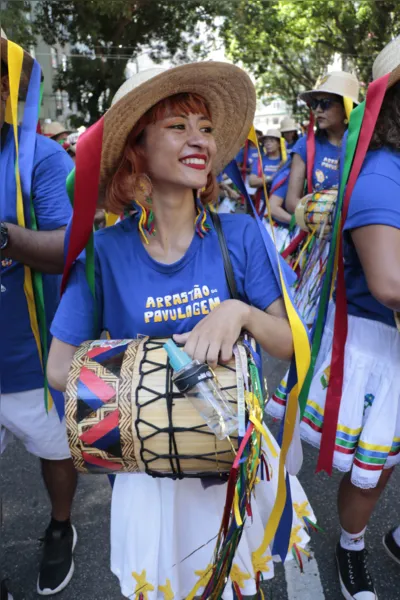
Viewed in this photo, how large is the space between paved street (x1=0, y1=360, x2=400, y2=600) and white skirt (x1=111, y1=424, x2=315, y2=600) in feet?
2.23

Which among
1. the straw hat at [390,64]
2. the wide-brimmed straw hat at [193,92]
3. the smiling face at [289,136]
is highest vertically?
the straw hat at [390,64]

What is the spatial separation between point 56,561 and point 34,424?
0.60 metres

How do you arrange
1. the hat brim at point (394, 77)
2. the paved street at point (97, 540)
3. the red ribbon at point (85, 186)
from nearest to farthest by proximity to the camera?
1. the red ribbon at point (85, 186)
2. the hat brim at point (394, 77)
3. the paved street at point (97, 540)

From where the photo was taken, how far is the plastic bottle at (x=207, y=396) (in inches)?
49.3

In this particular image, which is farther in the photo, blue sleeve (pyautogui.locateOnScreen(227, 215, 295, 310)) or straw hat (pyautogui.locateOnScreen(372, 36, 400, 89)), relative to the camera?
straw hat (pyautogui.locateOnScreen(372, 36, 400, 89))

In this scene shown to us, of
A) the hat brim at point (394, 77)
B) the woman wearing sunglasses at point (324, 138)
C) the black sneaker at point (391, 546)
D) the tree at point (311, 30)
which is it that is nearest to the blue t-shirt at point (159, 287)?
the hat brim at point (394, 77)

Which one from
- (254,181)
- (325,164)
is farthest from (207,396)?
(254,181)

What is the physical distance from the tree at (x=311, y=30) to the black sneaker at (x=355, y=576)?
16099 millimetres

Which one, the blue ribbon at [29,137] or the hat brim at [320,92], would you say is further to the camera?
the hat brim at [320,92]

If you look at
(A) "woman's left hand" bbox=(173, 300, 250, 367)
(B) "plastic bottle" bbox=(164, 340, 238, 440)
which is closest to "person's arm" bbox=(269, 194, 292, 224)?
(A) "woman's left hand" bbox=(173, 300, 250, 367)

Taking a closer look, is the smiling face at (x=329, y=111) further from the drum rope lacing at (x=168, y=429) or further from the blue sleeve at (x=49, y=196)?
the drum rope lacing at (x=168, y=429)

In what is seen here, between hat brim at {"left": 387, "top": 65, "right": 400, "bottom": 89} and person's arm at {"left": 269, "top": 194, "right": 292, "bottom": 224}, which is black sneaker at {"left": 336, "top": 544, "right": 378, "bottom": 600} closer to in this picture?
hat brim at {"left": 387, "top": 65, "right": 400, "bottom": 89}

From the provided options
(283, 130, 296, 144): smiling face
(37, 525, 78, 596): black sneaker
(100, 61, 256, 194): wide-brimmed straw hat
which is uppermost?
(100, 61, 256, 194): wide-brimmed straw hat

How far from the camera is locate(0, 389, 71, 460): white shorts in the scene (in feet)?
7.08
